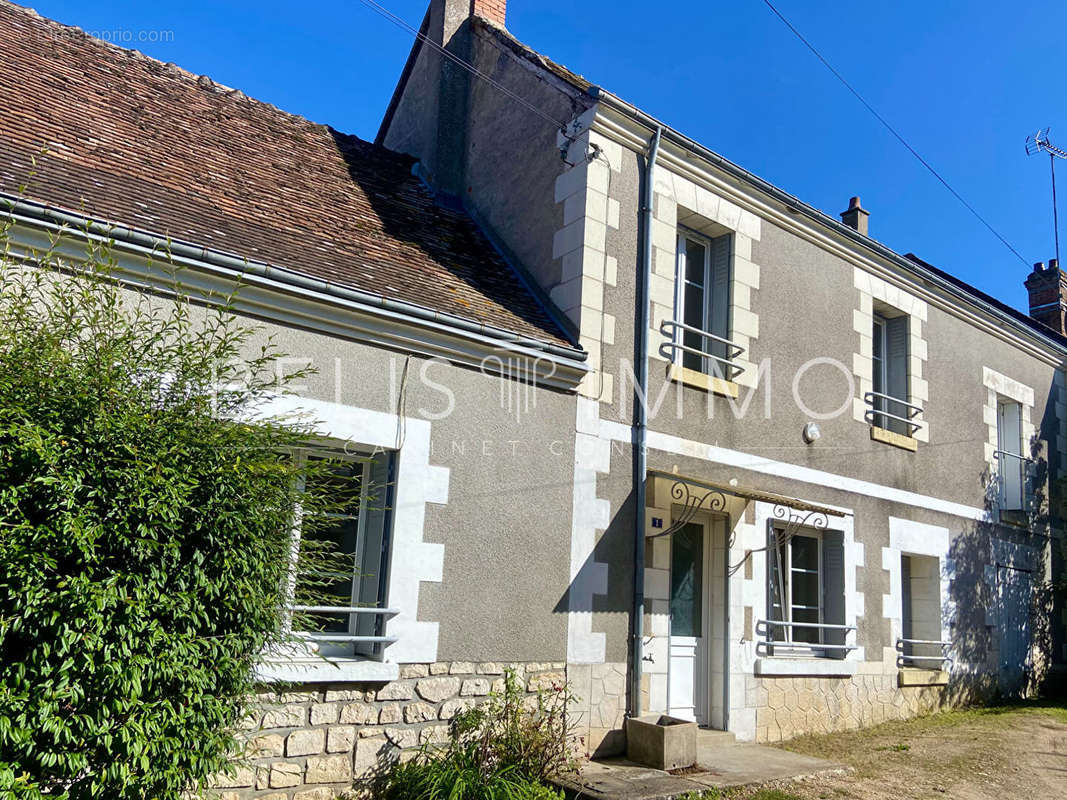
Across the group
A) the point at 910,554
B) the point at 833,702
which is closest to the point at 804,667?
the point at 833,702

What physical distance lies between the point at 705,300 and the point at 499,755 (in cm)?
453

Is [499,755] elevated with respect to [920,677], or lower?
lower

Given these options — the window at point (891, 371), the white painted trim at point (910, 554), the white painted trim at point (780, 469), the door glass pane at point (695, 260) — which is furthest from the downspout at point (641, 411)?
the window at point (891, 371)

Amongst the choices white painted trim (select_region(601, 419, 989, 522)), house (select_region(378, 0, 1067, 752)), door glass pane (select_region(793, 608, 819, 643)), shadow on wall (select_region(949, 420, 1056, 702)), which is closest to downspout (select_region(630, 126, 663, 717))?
house (select_region(378, 0, 1067, 752))

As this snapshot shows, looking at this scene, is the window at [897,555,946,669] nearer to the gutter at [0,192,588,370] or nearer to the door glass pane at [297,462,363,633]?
the gutter at [0,192,588,370]

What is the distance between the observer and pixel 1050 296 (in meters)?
15.1

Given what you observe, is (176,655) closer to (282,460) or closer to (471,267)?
(282,460)

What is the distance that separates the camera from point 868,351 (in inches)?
387

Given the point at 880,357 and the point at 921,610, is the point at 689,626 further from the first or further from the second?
the point at 880,357

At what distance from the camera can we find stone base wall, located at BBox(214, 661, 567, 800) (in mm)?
5238

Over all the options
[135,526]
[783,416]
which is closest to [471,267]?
[783,416]

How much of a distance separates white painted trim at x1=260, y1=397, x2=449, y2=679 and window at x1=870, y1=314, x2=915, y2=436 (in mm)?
5948

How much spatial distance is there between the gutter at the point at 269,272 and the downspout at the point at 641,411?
0.69 meters

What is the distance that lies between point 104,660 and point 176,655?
0.96ft
